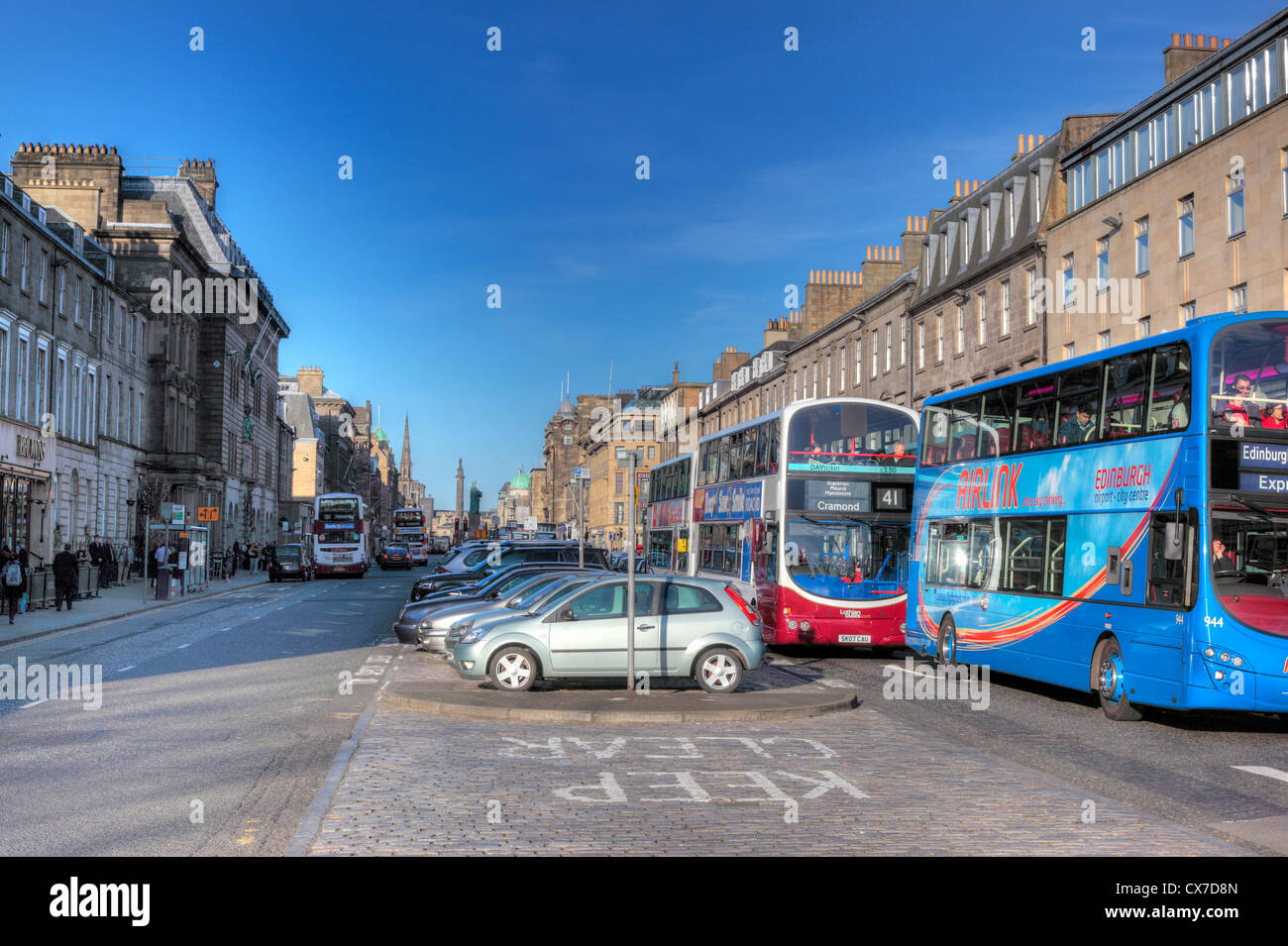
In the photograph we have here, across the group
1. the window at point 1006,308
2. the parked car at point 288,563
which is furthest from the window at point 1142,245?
the parked car at point 288,563

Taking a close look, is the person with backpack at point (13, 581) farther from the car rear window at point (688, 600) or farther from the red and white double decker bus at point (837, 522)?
the car rear window at point (688, 600)

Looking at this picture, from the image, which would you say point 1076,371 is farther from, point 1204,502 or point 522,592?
point 522,592

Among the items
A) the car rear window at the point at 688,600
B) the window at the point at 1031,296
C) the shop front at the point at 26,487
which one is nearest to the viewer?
the car rear window at the point at 688,600

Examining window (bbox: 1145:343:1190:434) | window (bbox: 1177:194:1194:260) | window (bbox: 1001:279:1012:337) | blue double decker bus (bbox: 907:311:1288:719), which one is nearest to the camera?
blue double decker bus (bbox: 907:311:1288:719)

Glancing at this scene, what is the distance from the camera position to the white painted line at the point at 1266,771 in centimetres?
1079

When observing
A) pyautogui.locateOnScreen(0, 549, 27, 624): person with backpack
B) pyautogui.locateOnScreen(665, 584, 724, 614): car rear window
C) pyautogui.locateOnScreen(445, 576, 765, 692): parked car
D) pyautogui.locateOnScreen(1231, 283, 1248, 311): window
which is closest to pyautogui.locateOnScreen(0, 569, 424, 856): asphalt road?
pyautogui.locateOnScreen(445, 576, 765, 692): parked car

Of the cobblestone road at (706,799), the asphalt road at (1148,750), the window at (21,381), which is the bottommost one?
the asphalt road at (1148,750)

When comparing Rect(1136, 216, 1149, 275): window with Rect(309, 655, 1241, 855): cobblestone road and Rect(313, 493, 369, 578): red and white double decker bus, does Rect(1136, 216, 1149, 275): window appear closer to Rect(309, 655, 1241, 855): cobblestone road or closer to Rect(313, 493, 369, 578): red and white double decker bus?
Rect(309, 655, 1241, 855): cobblestone road

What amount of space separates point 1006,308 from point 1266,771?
31.1m

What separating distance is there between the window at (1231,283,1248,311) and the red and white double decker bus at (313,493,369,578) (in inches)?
1762

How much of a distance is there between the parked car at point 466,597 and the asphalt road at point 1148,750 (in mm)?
6094

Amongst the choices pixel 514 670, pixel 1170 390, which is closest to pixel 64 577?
pixel 514 670

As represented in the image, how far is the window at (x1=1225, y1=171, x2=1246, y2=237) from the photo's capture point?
95.7 feet
